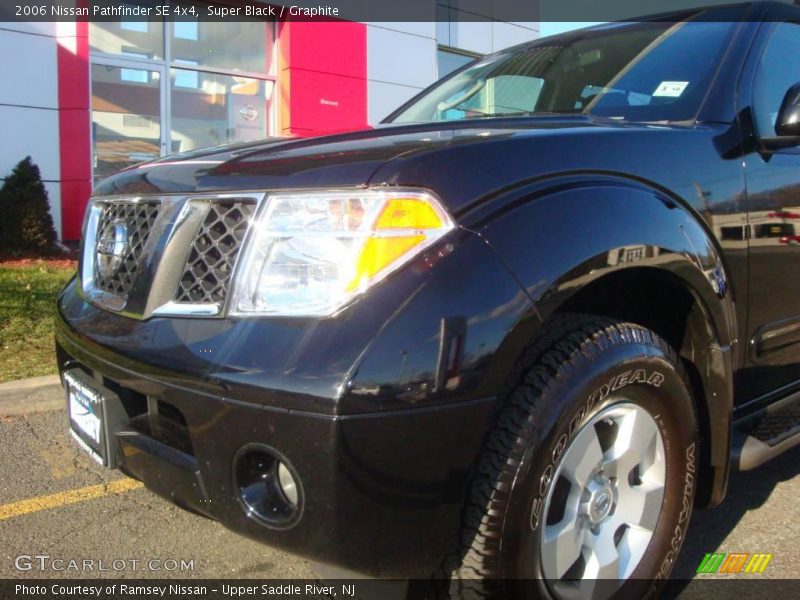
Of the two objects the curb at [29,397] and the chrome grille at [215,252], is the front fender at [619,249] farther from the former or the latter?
the curb at [29,397]

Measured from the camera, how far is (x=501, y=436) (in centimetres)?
168

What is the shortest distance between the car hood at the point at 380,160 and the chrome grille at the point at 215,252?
0.20ft

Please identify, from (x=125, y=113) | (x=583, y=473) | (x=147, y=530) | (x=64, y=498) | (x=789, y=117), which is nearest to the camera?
(x=583, y=473)

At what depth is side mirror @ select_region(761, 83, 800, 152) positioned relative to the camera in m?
2.46

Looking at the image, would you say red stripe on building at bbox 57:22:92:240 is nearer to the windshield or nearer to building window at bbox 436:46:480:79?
building window at bbox 436:46:480:79

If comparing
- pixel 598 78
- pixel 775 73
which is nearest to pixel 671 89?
pixel 598 78

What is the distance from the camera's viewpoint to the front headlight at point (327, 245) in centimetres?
162

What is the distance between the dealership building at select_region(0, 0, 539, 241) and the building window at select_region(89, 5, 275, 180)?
0.01m

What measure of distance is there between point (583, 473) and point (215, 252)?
111cm

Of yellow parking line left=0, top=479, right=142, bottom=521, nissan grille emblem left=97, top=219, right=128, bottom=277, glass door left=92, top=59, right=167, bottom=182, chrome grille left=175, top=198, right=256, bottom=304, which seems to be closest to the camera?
chrome grille left=175, top=198, right=256, bottom=304

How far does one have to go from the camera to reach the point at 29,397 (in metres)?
4.03

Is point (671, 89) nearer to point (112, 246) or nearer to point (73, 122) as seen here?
point (112, 246)

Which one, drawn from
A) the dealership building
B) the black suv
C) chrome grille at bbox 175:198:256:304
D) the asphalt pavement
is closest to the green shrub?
the dealership building

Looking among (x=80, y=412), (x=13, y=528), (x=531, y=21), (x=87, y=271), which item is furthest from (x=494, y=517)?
(x=531, y=21)
